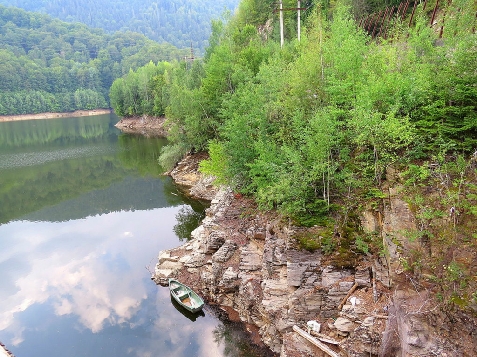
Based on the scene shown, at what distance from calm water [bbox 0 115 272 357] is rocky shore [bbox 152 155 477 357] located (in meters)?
2.20

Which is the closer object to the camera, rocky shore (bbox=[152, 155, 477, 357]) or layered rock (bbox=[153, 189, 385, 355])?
rocky shore (bbox=[152, 155, 477, 357])

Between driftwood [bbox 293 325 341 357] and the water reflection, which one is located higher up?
driftwood [bbox 293 325 341 357]

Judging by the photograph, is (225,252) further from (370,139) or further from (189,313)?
(370,139)

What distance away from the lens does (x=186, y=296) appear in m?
23.3

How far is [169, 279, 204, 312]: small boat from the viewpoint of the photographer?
73.7 ft

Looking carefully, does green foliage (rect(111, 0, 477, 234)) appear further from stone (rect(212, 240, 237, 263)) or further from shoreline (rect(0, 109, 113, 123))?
shoreline (rect(0, 109, 113, 123))

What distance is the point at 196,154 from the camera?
2021 inches

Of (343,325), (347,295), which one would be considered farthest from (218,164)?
(343,325)

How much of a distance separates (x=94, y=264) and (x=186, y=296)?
1121 cm

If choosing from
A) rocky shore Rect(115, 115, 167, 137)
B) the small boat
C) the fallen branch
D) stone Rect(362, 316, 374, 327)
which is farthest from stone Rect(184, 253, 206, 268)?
rocky shore Rect(115, 115, 167, 137)

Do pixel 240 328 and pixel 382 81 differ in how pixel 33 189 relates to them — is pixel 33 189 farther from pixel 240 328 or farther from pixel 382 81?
pixel 382 81

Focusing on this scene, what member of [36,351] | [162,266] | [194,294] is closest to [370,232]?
[194,294]

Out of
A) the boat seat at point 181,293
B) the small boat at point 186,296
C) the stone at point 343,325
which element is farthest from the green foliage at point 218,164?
the stone at point 343,325

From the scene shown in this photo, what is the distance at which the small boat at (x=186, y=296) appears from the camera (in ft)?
73.7
